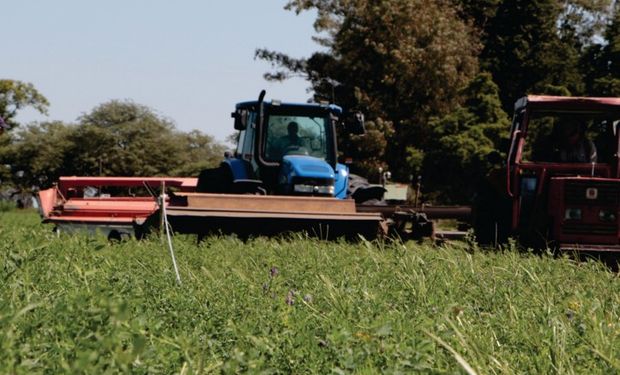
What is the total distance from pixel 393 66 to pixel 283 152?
22508 mm

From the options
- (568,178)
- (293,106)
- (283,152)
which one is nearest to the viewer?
(568,178)

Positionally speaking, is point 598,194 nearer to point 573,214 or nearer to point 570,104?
point 573,214

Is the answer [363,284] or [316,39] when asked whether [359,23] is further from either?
[363,284]

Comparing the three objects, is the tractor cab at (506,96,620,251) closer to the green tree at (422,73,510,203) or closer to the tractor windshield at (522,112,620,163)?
the tractor windshield at (522,112,620,163)

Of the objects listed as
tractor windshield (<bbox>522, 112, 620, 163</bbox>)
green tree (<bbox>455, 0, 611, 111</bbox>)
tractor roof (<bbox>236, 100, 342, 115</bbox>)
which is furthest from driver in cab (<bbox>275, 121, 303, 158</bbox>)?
green tree (<bbox>455, 0, 611, 111</bbox>)

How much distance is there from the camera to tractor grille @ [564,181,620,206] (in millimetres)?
12281

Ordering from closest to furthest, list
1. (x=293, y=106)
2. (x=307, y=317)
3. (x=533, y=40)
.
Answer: (x=307, y=317), (x=293, y=106), (x=533, y=40)

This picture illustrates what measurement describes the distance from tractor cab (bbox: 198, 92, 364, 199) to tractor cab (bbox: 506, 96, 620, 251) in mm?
2789

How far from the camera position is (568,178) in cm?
1220

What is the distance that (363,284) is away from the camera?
6.69 metres

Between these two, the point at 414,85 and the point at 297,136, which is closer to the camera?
the point at 297,136

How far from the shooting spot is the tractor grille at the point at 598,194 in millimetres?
12281

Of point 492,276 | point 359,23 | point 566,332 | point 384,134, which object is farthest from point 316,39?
point 566,332

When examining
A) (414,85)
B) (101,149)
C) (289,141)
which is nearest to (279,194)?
(289,141)
